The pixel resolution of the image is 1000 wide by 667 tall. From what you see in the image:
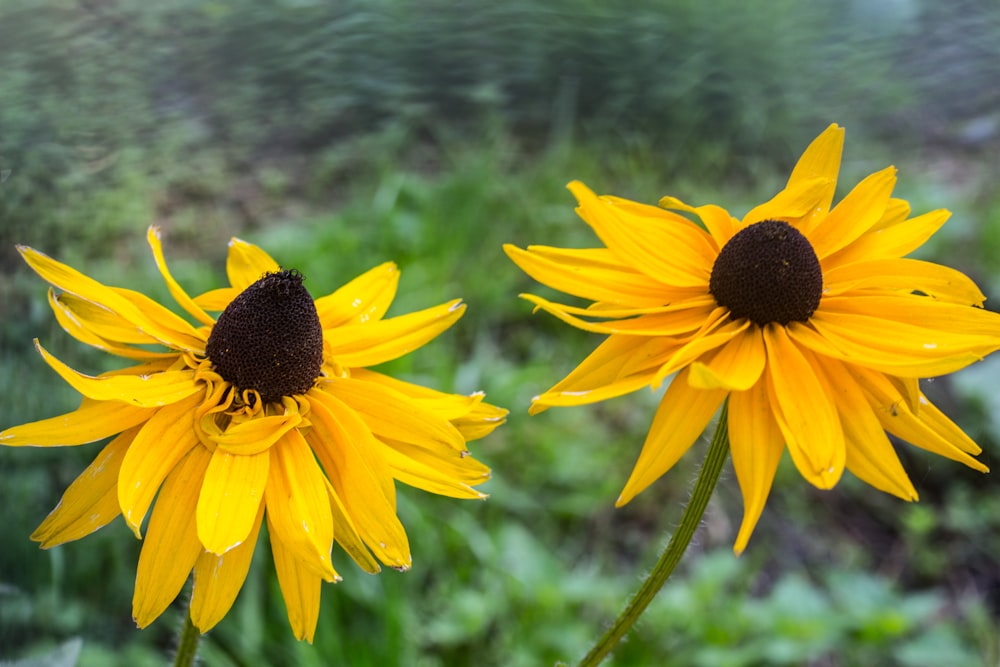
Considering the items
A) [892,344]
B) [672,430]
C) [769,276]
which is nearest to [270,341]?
[672,430]

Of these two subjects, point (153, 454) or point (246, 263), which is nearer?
point (153, 454)

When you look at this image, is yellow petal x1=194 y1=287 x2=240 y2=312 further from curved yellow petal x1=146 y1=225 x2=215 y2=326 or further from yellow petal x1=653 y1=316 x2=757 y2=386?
yellow petal x1=653 y1=316 x2=757 y2=386

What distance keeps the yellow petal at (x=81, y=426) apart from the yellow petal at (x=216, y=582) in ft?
0.54

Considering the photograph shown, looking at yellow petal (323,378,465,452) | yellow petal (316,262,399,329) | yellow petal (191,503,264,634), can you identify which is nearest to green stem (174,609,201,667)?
yellow petal (191,503,264,634)

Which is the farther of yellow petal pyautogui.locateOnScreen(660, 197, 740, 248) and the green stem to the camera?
yellow petal pyautogui.locateOnScreen(660, 197, 740, 248)

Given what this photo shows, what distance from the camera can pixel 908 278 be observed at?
1.13 m

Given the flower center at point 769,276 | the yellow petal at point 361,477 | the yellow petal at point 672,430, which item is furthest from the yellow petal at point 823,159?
the yellow petal at point 361,477

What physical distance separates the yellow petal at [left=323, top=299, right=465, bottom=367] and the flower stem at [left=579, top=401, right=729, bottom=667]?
36 centimetres

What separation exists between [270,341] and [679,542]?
48 centimetres

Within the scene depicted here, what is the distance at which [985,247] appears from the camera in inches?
142

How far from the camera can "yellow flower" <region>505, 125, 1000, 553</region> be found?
979mm

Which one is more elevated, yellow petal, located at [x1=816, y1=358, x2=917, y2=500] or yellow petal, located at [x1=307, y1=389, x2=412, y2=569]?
yellow petal, located at [x1=816, y1=358, x2=917, y2=500]

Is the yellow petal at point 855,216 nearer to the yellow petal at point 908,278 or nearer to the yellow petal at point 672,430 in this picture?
the yellow petal at point 908,278

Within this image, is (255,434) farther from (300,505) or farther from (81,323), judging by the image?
(81,323)
